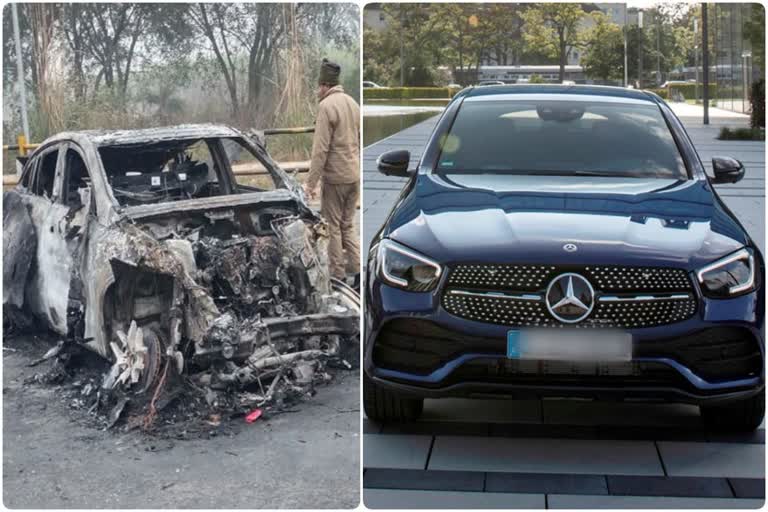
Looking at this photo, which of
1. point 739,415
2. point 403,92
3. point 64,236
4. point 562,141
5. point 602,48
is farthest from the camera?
point 602,48

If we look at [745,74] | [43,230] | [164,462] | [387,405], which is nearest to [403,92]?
[387,405]

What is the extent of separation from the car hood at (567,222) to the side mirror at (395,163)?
9.6 inches

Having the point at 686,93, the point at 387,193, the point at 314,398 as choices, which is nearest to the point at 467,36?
the point at 387,193

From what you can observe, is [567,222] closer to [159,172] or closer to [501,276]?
[501,276]

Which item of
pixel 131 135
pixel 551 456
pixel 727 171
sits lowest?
pixel 551 456

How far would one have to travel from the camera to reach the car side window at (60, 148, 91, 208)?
3.68m

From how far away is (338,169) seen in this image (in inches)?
147

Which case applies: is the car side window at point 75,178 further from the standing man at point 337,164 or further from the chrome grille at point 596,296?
the chrome grille at point 596,296

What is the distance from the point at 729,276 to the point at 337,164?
131 cm

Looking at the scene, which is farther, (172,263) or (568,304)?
(568,304)

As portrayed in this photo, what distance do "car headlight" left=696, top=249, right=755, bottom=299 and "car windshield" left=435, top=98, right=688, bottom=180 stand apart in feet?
2.45

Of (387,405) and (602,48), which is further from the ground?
(602,48)

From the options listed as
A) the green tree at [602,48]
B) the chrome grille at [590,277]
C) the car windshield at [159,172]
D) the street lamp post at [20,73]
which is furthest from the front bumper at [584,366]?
the green tree at [602,48]

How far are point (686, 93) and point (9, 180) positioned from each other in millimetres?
13237
